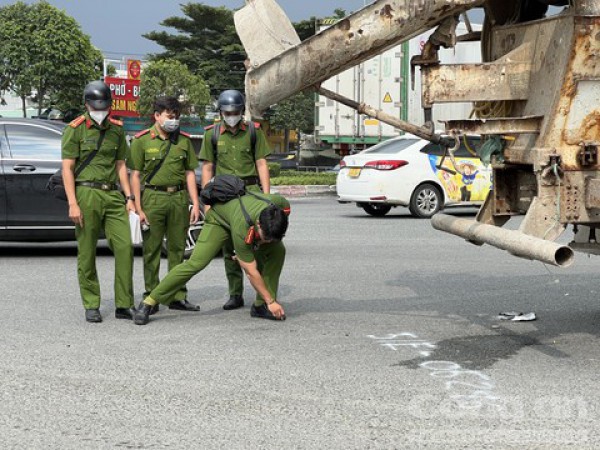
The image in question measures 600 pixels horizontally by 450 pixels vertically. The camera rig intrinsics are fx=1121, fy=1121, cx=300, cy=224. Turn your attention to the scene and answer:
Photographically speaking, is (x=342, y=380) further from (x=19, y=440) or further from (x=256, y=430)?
(x=19, y=440)

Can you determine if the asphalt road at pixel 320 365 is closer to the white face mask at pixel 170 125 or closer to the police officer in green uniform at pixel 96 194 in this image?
the police officer in green uniform at pixel 96 194

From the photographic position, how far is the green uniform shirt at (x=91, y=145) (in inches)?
340

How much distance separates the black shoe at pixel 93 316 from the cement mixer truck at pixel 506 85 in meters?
2.13

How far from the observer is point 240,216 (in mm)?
8422

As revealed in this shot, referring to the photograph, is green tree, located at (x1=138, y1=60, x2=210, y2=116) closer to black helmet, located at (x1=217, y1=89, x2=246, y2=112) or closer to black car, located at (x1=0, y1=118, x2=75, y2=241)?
black car, located at (x1=0, y1=118, x2=75, y2=241)

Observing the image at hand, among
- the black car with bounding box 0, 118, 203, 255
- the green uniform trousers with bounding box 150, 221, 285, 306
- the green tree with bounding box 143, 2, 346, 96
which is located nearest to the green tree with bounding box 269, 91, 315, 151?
the green tree with bounding box 143, 2, 346, 96

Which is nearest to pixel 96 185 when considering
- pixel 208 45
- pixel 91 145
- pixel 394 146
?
pixel 91 145

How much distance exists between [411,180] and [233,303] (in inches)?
393

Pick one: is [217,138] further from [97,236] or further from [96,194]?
[97,236]

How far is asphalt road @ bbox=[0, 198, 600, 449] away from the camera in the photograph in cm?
565

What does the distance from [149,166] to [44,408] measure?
341 centimetres

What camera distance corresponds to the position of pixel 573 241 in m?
7.74

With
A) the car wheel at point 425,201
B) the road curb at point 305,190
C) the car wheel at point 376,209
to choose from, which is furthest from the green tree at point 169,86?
the car wheel at point 425,201

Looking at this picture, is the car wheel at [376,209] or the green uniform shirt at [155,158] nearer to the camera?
the green uniform shirt at [155,158]
